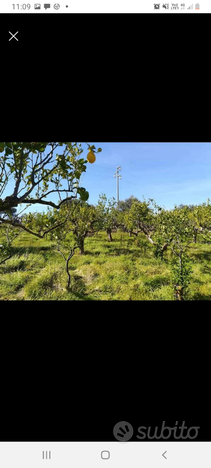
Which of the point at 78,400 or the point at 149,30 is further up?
the point at 149,30

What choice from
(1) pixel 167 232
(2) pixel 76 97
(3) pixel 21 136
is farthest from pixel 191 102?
(1) pixel 167 232

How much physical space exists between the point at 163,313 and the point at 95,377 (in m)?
0.45

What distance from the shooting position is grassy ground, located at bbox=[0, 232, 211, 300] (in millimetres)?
2939

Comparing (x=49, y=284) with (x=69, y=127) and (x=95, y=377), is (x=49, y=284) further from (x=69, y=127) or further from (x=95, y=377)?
(x=69, y=127)

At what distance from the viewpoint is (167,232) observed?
310 centimetres

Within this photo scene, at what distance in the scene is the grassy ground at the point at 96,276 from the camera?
2.94 meters
